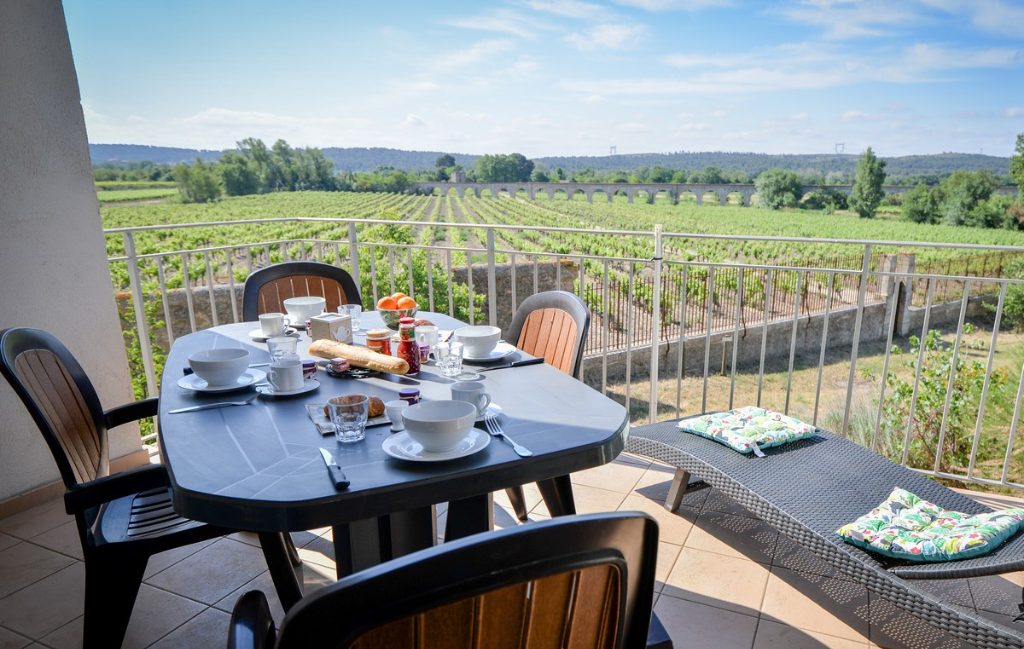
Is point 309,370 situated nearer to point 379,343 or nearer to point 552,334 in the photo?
point 379,343

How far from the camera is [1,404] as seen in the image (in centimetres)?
257

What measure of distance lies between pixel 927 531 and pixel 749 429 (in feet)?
2.40

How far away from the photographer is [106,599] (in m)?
1.50

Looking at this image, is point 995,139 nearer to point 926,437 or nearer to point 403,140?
point 403,140

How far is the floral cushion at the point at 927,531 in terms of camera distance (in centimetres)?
172

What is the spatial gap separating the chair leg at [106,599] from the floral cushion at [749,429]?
6.58 feet

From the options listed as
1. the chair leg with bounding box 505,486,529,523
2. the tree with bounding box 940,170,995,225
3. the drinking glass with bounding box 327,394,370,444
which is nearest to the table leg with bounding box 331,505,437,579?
the drinking glass with bounding box 327,394,370,444

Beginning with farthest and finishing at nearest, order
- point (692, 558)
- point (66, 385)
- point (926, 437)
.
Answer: point (926, 437) < point (692, 558) < point (66, 385)

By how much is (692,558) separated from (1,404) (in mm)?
2924

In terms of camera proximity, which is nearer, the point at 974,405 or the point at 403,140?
the point at 974,405

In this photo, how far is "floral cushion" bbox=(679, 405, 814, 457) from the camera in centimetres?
239

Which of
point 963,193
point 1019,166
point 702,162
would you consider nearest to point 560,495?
point 1019,166

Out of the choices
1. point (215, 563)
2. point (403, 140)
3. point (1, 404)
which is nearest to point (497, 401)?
point (215, 563)

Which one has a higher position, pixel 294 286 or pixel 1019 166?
pixel 1019 166
